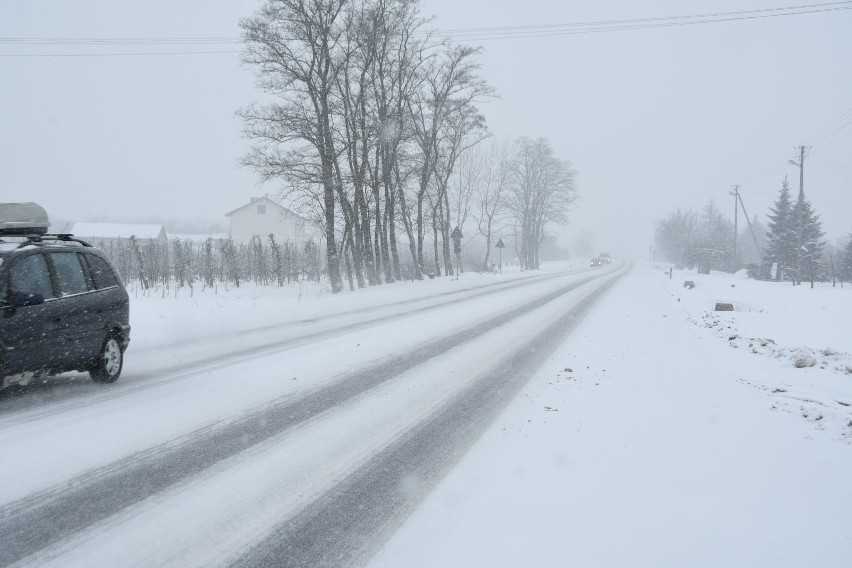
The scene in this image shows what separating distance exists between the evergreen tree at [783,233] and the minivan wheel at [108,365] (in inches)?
2149

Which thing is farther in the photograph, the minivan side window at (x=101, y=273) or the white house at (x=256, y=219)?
the white house at (x=256, y=219)

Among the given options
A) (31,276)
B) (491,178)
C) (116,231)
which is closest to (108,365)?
(31,276)

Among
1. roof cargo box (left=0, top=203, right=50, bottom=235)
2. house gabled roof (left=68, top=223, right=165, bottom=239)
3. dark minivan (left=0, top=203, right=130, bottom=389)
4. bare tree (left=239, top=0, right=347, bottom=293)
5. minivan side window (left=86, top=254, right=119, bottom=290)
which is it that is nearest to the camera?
dark minivan (left=0, top=203, right=130, bottom=389)

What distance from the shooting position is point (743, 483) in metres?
3.60

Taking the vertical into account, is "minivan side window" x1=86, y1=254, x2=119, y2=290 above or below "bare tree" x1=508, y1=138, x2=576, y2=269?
below

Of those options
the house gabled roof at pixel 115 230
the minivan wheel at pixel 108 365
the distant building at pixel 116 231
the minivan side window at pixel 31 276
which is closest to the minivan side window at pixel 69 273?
the minivan side window at pixel 31 276

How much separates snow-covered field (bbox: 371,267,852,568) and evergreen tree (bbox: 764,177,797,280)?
5006 cm

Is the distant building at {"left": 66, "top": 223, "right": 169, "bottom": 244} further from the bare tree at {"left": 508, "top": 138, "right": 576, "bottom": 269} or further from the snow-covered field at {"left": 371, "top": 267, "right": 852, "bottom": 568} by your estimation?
the snow-covered field at {"left": 371, "top": 267, "right": 852, "bottom": 568}

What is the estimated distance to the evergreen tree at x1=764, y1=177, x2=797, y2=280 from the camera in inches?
1902

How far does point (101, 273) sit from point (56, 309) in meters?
1.23

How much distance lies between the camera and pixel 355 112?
24.2 metres

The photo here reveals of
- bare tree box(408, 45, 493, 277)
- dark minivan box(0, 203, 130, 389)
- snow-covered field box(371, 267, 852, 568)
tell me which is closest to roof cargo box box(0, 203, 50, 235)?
dark minivan box(0, 203, 130, 389)

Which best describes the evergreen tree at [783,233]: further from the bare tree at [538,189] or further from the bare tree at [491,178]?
the bare tree at [491,178]

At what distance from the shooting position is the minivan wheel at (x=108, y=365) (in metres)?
6.26
